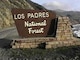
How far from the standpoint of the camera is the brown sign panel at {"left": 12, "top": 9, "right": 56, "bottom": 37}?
15094 mm

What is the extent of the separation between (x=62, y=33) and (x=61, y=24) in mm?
436

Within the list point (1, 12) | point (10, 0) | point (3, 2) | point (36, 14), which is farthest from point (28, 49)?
point (10, 0)

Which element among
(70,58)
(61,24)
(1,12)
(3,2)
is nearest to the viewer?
(70,58)

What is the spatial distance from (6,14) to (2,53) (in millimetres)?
37241

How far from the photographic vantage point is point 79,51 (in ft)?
43.0

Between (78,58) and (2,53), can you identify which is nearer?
(78,58)

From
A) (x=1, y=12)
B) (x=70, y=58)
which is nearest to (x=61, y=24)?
(x=70, y=58)

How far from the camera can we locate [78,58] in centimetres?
1232

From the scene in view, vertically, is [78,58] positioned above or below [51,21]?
below

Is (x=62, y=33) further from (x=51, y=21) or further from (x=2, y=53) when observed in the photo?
(x=2, y=53)

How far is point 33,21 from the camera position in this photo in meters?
15.2

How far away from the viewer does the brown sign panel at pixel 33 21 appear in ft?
49.5

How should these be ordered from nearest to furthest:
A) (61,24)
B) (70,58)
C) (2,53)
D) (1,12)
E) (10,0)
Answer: (70,58), (2,53), (61,24), (1,12), (10,0)

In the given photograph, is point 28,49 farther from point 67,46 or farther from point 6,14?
point 6,14
